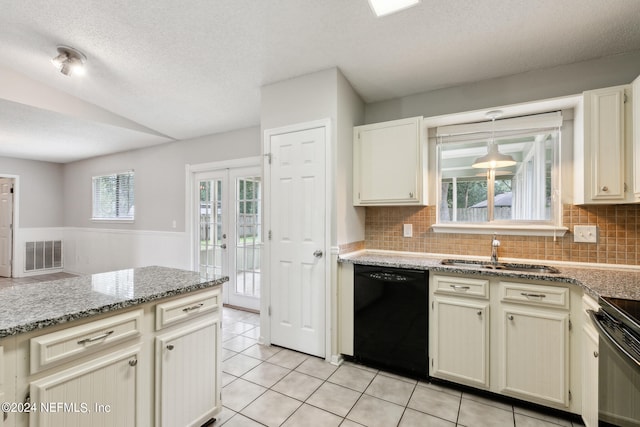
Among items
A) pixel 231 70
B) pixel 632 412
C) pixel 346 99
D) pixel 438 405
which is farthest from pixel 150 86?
pixel 632 412

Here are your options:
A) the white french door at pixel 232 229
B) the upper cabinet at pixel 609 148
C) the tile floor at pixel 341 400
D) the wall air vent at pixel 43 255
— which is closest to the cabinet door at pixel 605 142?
the upper cabinet at pixel 609 148

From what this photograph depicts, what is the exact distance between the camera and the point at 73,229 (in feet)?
20.4

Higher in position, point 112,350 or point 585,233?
point 585,233

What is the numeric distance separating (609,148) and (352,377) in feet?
8.11

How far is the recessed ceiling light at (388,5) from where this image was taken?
1.88m

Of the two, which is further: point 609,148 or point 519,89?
point 519,89

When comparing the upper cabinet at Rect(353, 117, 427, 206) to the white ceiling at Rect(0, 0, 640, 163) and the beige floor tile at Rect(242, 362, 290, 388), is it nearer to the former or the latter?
the white ceiling at Rect(0, 0, 640, 163)

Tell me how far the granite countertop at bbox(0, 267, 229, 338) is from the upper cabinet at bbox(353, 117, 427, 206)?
1594 mm

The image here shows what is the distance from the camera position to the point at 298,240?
9.07 ft

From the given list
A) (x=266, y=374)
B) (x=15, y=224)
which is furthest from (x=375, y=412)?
(x=15, y=224)

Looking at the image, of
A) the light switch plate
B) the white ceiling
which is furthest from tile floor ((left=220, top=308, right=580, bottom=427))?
the white ceiling

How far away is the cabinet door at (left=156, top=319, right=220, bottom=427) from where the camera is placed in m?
1.49

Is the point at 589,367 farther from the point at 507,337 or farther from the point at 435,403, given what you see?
the point at 435,403

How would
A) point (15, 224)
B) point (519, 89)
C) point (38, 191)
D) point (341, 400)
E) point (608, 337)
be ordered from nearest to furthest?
point (608, 337) < point (341, 400) < point (519, 89) < point (15, 224) < point (38, 191)
